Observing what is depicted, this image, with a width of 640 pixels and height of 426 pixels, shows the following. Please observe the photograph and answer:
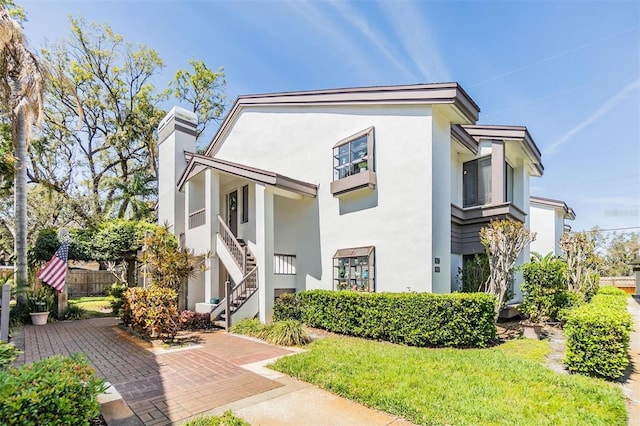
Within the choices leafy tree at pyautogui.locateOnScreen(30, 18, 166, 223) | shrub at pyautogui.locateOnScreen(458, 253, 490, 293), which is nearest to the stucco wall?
shrub at pyautogui.locateOnScreen(458, 253, 490, 293)

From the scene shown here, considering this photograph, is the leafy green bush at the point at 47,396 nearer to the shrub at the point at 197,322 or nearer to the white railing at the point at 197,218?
the shrub at the point at 197,322

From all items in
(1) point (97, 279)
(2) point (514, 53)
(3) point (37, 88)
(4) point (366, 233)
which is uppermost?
(2) point (514, 53)

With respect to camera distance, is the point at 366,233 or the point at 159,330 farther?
the point at 366,233

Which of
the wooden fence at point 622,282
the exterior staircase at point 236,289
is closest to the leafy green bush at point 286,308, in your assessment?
the exterior staircase at point 236,289

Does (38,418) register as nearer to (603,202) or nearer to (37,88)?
(37,88)

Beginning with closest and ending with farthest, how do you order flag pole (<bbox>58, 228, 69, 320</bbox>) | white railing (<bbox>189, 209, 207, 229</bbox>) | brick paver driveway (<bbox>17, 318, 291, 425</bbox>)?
1. brick paver driveway (<bbox>17, 318, 291, 425</bbox>)
2. flag pole (<bbox>58, 228, 69, 320</bbox>)
3. white railing (<bbox>189, 209, 207, 229</bbox>)

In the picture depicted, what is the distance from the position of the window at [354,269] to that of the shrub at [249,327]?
280 centimetres

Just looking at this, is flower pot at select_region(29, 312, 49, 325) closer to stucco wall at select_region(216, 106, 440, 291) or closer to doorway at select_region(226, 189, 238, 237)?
doorway at select_region(226, 189, 238, 237)

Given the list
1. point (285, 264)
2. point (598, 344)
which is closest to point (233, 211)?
point (285, 264)

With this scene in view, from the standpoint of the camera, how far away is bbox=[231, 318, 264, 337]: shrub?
10055 mm

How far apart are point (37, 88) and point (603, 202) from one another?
42.5 metres

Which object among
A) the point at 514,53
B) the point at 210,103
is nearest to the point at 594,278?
the point at 514,53

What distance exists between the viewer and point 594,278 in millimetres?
15234

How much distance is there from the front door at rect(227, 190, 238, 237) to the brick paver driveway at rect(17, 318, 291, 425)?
617 cm
